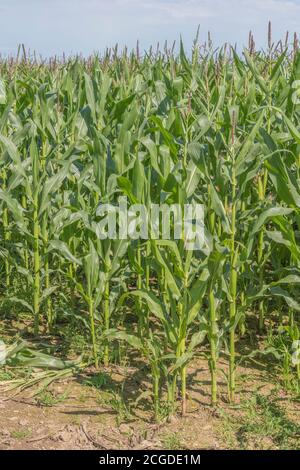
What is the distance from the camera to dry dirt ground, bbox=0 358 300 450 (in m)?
3.13

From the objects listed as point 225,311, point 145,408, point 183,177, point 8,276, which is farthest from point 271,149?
point 8,276

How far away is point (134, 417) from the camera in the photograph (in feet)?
11.0

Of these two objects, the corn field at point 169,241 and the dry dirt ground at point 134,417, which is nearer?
the dry dirt ground at point 134,417

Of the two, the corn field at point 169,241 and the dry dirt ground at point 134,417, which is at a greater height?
the corn field at point 169,241

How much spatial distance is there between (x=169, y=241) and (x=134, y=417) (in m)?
0.92

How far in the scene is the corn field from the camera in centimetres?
330

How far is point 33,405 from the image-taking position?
3557mm

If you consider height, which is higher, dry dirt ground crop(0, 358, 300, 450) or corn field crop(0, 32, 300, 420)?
corn field crop(0, 32, 300, 420)

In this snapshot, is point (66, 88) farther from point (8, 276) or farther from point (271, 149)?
point (271, 149)

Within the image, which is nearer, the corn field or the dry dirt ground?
the dry dirt ground

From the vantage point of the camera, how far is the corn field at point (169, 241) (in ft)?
10.8

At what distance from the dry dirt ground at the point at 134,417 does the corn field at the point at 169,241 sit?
0.10 metres

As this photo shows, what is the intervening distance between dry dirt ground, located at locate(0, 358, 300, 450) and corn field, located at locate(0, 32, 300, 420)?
0.32 ft

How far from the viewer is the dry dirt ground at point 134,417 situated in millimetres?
3131
